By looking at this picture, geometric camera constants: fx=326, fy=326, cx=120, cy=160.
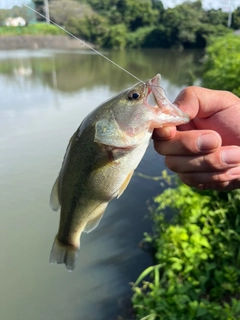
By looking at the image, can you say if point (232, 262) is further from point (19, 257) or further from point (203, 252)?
point (19, 257)

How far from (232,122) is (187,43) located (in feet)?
128

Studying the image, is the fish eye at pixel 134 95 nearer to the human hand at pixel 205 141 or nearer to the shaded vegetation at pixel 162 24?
the human hand at pixel 205 141

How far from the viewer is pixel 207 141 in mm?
1442

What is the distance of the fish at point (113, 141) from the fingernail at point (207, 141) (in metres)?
0.16

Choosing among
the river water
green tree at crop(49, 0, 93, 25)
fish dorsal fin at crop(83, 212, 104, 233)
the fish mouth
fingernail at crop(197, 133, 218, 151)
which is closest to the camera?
the fish mouth

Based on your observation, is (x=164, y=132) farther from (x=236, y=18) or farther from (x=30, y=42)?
(x=236, y=18)

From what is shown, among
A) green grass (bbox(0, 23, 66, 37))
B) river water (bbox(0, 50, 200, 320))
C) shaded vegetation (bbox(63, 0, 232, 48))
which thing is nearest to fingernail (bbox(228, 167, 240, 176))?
river water (bbox(0, 50, 200, 320))

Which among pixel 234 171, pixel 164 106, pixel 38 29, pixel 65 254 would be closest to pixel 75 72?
pixel 38 29

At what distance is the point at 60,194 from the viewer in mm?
1634

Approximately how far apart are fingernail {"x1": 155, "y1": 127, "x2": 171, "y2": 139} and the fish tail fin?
800mm

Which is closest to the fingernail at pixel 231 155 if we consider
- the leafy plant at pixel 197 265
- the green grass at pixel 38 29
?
the leafy plant at pixel 197 265

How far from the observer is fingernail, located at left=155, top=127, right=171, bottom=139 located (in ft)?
4.73

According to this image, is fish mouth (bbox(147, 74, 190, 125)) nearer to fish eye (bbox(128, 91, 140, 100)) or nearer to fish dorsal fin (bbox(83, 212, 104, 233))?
fish eye (bbox(128, 91, 140, 100))

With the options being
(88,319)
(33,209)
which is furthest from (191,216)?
(33,209)
